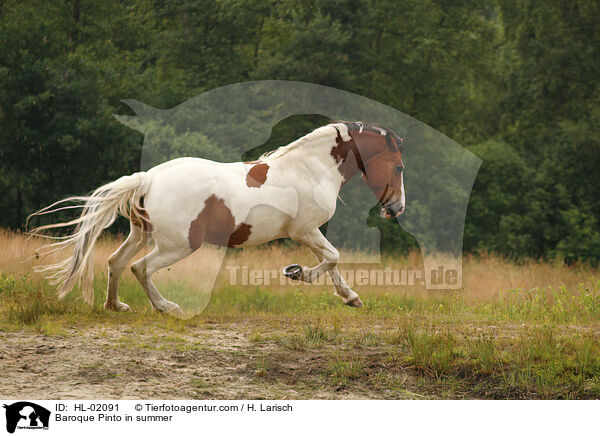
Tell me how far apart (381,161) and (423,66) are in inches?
513

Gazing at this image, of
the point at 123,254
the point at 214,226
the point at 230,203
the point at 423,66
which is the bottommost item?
the point at 123,254

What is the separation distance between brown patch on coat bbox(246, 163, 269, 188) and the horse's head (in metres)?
1.13

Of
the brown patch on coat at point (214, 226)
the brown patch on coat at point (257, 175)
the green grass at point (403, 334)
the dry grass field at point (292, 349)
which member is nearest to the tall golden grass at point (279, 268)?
the green grass at point (403, 334)

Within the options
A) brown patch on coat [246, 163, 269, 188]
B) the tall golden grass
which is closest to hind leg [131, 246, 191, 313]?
brown patch on coat [246, 163, 269, 188]

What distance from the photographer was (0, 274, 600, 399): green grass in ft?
16.4

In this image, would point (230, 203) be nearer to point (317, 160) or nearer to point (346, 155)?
point (317, 160)

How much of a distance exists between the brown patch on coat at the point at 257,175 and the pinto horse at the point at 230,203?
0.01m

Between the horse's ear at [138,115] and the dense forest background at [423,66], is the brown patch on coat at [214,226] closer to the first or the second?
the horse's ear at [138,115]

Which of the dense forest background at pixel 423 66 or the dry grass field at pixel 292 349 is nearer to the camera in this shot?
the dry grass field at pixel 292 349

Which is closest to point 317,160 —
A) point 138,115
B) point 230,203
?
point 230,203

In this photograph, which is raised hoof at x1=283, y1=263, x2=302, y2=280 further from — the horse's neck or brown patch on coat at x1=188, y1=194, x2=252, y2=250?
the horse's neck

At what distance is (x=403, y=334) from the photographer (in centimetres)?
601
